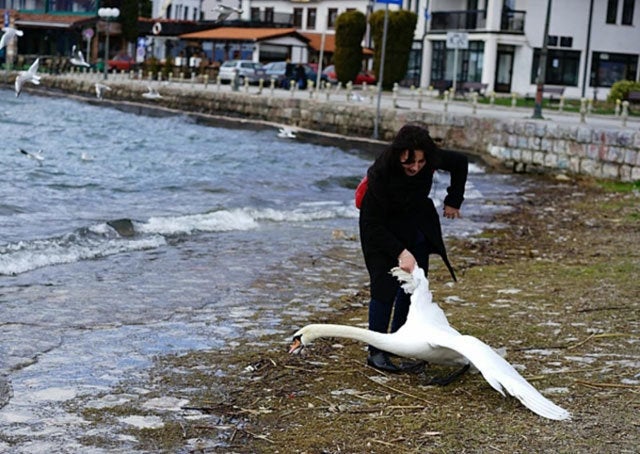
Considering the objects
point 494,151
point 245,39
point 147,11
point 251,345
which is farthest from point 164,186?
point 147,11

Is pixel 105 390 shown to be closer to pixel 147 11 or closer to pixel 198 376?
pixel 198 376

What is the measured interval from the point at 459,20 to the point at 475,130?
27049mm

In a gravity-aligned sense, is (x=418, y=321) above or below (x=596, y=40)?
below

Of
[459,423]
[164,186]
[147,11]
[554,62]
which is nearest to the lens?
[459,423]

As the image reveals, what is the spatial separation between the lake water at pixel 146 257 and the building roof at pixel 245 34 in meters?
34.9

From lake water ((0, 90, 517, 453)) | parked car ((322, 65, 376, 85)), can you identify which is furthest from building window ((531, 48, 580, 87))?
lake water ((0, 90, 517, 453))

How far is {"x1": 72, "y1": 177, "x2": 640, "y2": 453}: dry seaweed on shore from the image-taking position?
16.8 feet

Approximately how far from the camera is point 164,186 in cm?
2003

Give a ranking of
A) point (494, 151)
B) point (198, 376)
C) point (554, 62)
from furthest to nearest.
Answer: point (554, 62)
point (494, 151)
point (198, 376)

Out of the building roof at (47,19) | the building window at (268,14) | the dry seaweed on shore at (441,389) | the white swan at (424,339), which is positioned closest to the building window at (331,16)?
the building window at (268,14)

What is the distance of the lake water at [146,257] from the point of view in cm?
670

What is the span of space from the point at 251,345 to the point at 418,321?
1.64m

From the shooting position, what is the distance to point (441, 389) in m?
5.98

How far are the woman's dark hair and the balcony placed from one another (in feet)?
158
